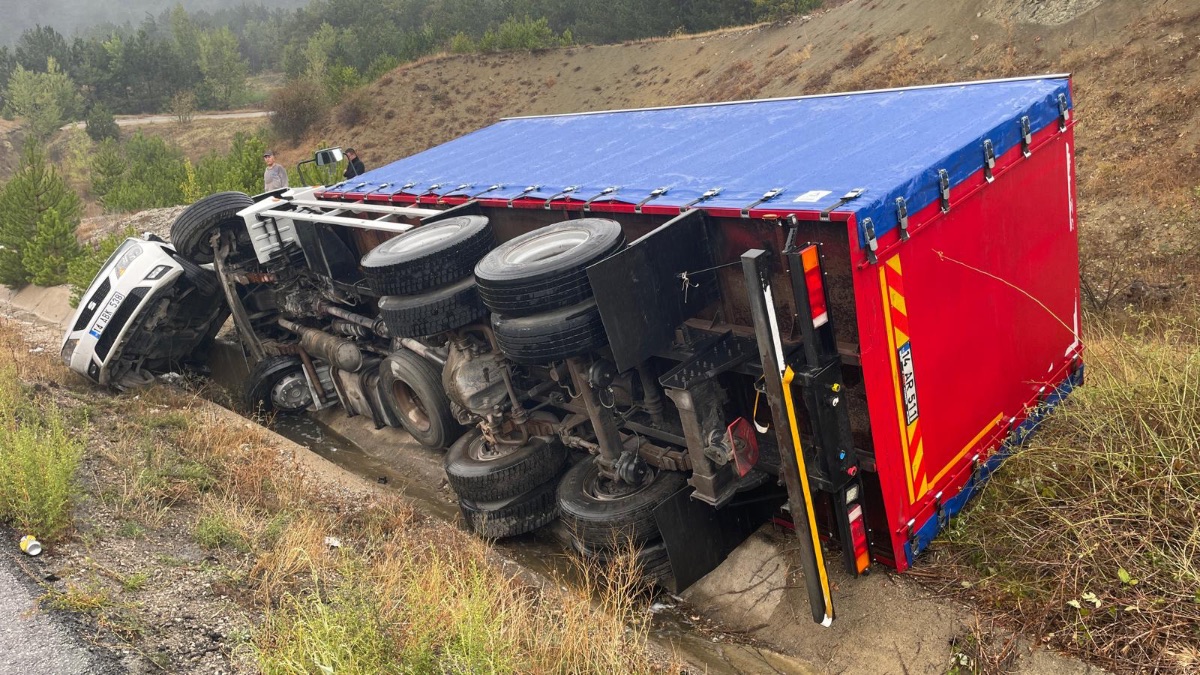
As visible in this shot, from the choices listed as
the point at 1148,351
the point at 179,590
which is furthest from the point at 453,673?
the point at 1148,351

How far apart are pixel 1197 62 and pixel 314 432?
12022 millimetres

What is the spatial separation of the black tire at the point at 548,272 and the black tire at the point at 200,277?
529 centimetres

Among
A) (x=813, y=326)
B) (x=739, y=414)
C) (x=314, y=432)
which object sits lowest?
(x=314, y=432)

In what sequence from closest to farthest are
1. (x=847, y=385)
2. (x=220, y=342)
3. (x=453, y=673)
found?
(x=453, y=673)
(x=847, y=385)
(x=220, y=342)

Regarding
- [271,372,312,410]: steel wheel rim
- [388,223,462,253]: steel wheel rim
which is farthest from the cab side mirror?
[388,223,462,253]: steel wheel rim

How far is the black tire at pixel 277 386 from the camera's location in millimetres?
9281

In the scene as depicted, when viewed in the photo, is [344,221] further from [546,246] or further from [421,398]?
[546,246]

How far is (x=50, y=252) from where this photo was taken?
15664 mm

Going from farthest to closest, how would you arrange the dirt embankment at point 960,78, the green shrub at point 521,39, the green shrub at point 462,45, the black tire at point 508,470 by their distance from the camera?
the green shrub at point 462,45
the green shrub at point 521,39
the dirt embankment at point 960,78
the black tire at point 508,470

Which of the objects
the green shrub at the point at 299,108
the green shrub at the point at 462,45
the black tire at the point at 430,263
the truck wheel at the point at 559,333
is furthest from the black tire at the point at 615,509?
the green shrub at the point at 462,45

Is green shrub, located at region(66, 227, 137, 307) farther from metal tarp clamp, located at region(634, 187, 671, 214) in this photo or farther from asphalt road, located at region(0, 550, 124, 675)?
metal tarp clamp, located at region(634, 187, 671, 214)

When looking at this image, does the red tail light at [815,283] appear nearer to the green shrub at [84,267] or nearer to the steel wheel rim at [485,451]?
the steel wheel rim at [485,451]

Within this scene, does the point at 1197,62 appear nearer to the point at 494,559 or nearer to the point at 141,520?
the point at 494,559

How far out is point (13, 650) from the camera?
12.6 ft
